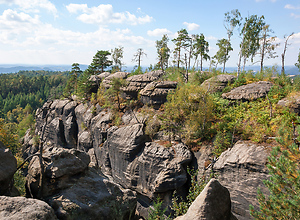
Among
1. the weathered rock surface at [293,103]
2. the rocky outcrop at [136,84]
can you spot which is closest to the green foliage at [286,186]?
the weathered rock surface at [293,103]

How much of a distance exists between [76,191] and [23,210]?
3.25 m

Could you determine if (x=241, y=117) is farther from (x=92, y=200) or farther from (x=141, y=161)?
(x=92, y=200)

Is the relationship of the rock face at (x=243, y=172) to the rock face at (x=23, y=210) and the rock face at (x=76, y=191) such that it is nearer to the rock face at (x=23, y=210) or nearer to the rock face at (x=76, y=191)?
the rock face at (x=76, y=191)

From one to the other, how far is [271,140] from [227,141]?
3000 millimetres

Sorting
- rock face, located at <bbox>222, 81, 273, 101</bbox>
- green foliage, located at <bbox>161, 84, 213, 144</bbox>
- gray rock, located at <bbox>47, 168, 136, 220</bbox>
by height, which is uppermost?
rock face, located at <bbox>222, 81, 273, 101</bbox>

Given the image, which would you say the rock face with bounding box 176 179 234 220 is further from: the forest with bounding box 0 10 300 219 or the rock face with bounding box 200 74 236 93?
the rock face with bounding box 200 74 236 93

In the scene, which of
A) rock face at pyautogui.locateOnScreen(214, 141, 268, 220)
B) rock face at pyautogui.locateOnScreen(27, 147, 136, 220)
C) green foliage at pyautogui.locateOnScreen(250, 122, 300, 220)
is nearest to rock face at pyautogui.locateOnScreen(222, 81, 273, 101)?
rock face at pyautogui.locateOnScreen(214, 141, 268, 220)

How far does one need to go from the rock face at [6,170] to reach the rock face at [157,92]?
15.6m

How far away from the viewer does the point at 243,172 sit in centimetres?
1273

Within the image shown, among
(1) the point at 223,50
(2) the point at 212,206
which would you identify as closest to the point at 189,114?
(2) the point at 212,206

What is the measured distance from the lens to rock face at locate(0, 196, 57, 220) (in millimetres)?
6141

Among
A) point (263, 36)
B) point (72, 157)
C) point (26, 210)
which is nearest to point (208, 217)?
point (26, 210)

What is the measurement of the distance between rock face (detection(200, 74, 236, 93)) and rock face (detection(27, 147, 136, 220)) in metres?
15.2

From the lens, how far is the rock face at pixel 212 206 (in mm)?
6012
